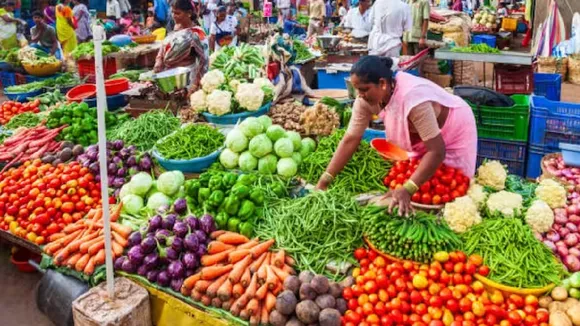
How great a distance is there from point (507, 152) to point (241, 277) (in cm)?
356

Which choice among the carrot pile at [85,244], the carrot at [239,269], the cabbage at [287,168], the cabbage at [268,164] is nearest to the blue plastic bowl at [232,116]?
the cabbage at [268,164]

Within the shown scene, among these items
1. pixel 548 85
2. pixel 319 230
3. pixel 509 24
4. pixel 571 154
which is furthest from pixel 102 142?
pixel 509 24

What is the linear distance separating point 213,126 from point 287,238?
2.10 meters

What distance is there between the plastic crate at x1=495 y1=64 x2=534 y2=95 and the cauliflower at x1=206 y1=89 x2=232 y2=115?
4.58 m

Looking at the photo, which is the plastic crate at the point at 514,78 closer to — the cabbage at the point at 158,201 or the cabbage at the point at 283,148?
the cabbage at the point at 283,148

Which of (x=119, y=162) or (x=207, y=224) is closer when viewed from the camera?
(x=207, y=224)

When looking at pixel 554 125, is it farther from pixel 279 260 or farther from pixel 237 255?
pixel 237 255

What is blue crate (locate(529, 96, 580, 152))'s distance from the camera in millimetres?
4938

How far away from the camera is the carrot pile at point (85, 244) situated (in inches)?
139

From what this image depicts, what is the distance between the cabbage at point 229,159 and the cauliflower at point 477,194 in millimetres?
1918

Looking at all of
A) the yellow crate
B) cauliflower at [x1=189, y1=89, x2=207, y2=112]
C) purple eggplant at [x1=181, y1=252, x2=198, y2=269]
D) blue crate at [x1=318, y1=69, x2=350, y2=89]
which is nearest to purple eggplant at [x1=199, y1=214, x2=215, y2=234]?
purple eggplant at [x1=181, y1=252, x2=198, y2=269]

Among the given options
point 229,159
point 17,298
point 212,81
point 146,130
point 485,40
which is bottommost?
point 17,298

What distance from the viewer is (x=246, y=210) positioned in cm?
356

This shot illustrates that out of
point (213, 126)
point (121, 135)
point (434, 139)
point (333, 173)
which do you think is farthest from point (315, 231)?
point (121, 135)
